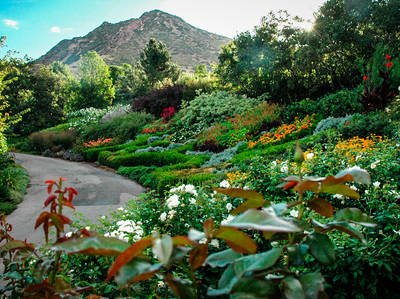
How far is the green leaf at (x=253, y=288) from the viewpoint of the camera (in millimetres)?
503

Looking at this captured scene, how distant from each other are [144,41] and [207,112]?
259ft

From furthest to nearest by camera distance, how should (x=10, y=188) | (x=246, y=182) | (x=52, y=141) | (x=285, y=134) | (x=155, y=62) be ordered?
(x=155, y=62) < (x=52, y=141) < (x=285, y=134) < (x=10, y=188) < (x=246, y=182)

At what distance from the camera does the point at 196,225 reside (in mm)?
2352

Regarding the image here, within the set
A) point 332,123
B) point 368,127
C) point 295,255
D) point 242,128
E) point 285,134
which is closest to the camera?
point 295,255

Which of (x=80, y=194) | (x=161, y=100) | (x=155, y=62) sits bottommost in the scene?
(x=80, y=194)

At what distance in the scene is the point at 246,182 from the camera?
3.46 m

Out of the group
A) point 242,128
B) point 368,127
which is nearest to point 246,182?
point 368,127

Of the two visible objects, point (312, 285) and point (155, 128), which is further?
point (155, 128)

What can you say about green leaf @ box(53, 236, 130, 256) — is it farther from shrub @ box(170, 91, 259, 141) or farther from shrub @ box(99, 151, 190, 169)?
shrub @ box(170, 91, 259, 141)

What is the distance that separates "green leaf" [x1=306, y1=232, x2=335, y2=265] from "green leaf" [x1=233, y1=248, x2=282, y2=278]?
0.47 ft

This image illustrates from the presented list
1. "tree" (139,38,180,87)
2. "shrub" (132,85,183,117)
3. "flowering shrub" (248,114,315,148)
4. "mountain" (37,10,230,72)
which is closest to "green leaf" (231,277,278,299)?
"flowering shrub" (248,114,315,148)

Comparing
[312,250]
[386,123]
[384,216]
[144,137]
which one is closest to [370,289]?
[384,216]

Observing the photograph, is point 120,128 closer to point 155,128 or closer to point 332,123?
point 155,128

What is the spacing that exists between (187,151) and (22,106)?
1627 centimetres
